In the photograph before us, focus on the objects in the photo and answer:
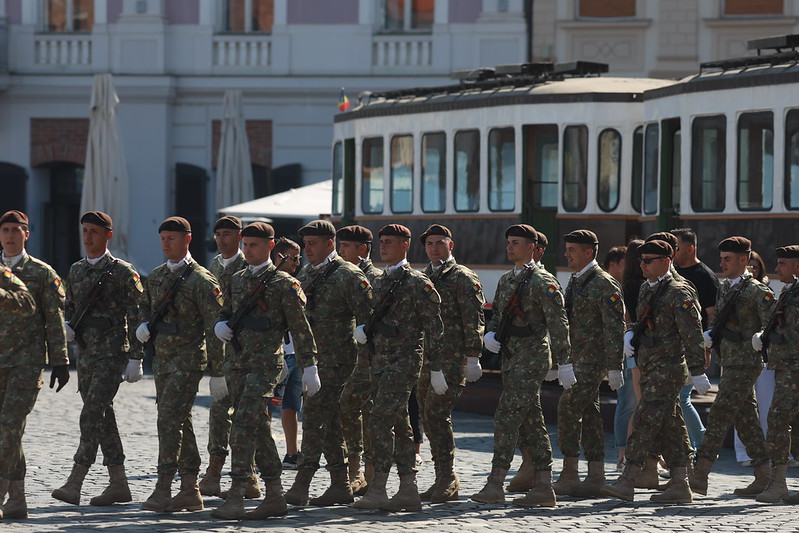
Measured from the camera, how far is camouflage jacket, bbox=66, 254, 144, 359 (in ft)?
33.6

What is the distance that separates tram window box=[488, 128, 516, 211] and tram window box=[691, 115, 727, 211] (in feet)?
8.44

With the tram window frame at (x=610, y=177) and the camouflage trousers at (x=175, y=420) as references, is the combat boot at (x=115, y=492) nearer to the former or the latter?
the camouflage trousers at (x=175, y=420)

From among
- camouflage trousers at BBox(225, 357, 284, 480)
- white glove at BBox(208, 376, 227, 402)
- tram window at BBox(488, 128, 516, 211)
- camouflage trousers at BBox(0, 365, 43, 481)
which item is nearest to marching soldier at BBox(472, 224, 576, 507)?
camouflage trousers at BBox(225, 357, 284, 480)

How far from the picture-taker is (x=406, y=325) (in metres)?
10.1

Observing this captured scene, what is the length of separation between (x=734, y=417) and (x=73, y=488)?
4189mm

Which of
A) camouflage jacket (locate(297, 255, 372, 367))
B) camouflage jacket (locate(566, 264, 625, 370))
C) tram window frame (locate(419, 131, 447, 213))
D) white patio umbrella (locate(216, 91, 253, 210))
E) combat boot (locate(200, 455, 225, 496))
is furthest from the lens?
white patio umbrella (locate(216, 91, 253, 210))

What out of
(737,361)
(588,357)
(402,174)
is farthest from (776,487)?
(402,174)

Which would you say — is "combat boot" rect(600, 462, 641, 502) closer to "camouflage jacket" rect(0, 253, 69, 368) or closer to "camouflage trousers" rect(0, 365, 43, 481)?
"camouflage jacket" rect(0, 253, 69, 368)

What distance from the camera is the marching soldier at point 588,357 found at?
10719mm

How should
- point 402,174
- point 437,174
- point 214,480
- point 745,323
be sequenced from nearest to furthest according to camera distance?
point 214,480, point 745,323, point 437,174, point 402,174

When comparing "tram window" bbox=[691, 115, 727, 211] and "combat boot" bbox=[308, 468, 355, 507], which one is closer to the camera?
"combat boot" bbox=[308, 468, 355, 507]

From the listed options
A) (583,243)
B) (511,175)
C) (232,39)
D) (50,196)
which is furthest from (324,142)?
(583,243)

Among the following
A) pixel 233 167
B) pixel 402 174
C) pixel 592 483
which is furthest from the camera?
pixel 233 167

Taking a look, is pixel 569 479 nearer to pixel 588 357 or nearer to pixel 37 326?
pixel 588 357
